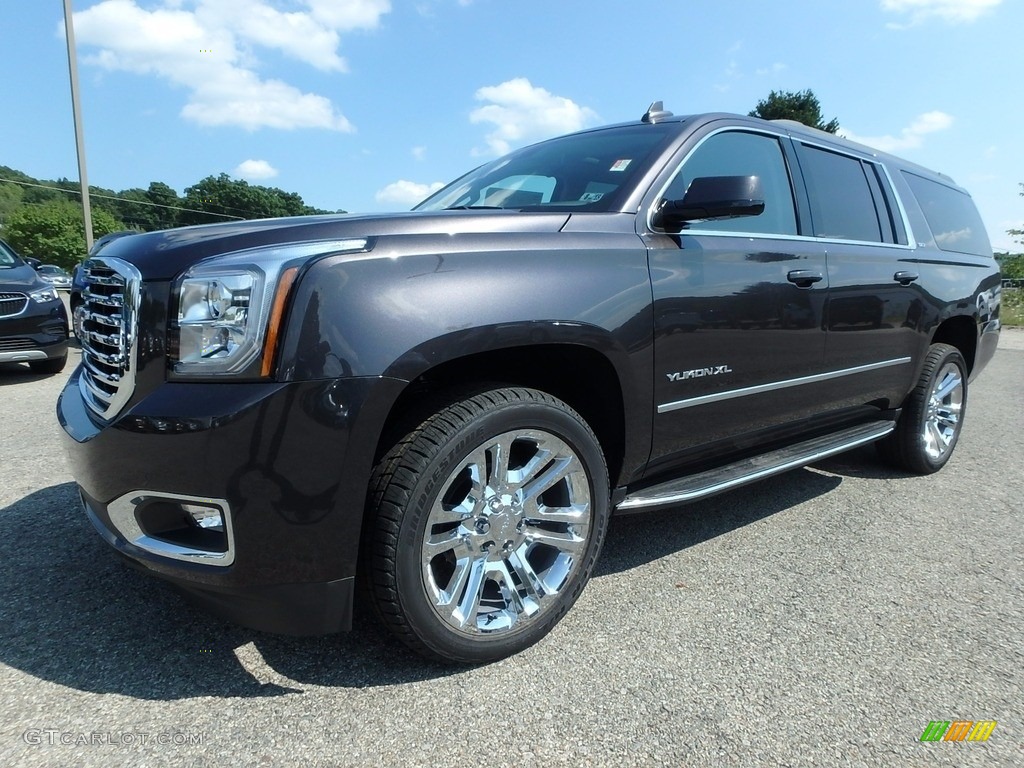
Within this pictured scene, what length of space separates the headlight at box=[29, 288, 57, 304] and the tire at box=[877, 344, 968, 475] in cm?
735

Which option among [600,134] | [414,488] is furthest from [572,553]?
[600,134]

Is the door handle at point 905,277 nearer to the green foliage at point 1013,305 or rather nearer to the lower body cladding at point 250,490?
the lower body cladding at point 250,490

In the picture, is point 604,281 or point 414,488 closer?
point 414,488

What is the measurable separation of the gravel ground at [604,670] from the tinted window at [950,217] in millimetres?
2079

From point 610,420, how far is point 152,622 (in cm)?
166

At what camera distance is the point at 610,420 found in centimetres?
241

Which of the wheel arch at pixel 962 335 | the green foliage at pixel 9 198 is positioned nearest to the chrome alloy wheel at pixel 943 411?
the wheel arch at pixel 962 335

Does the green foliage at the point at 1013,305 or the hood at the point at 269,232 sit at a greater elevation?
the hood at the point at 269,232

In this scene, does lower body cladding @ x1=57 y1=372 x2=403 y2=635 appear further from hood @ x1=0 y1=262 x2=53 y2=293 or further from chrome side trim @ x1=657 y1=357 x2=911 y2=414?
Answer: hood @ x1=0 y1=262 x2=53 y2=293

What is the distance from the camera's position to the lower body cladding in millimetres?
1665

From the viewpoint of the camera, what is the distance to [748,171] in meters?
3.02

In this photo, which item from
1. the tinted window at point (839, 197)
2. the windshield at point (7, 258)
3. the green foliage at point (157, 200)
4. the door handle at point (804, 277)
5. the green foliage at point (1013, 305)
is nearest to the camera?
the door handle at point (804, 277)

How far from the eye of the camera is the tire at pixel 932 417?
13.3 ft

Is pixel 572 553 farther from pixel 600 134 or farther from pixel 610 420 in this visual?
pixel 600 134
